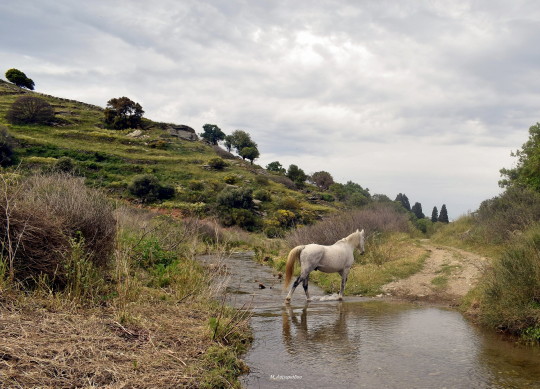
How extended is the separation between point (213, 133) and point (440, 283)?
9876 cm

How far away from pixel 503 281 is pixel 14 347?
860cm

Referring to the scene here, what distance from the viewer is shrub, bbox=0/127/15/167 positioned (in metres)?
40.5

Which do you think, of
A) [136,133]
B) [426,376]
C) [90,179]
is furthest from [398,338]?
[136,133]

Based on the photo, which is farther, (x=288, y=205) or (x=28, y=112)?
(x=28, y=112)

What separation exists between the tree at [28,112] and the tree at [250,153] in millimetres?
35333

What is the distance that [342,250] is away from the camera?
39.0 feet

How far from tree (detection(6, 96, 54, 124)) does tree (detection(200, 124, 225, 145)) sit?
1938 inches

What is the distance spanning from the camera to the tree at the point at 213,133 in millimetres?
107938

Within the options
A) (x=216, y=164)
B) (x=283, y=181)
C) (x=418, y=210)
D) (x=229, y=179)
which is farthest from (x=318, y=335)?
(x=418, y=210)

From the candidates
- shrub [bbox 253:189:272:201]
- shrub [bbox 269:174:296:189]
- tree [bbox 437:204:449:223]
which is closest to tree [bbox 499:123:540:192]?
shrub [bbox 253:189:272:201]

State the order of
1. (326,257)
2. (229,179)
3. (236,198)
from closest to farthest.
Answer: (326,257)
(236,198)
(229,179)

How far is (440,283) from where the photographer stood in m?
13.3

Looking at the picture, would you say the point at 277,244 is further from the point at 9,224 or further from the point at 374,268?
the point at 9,224

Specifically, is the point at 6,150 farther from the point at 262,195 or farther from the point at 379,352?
the point at 379,352
